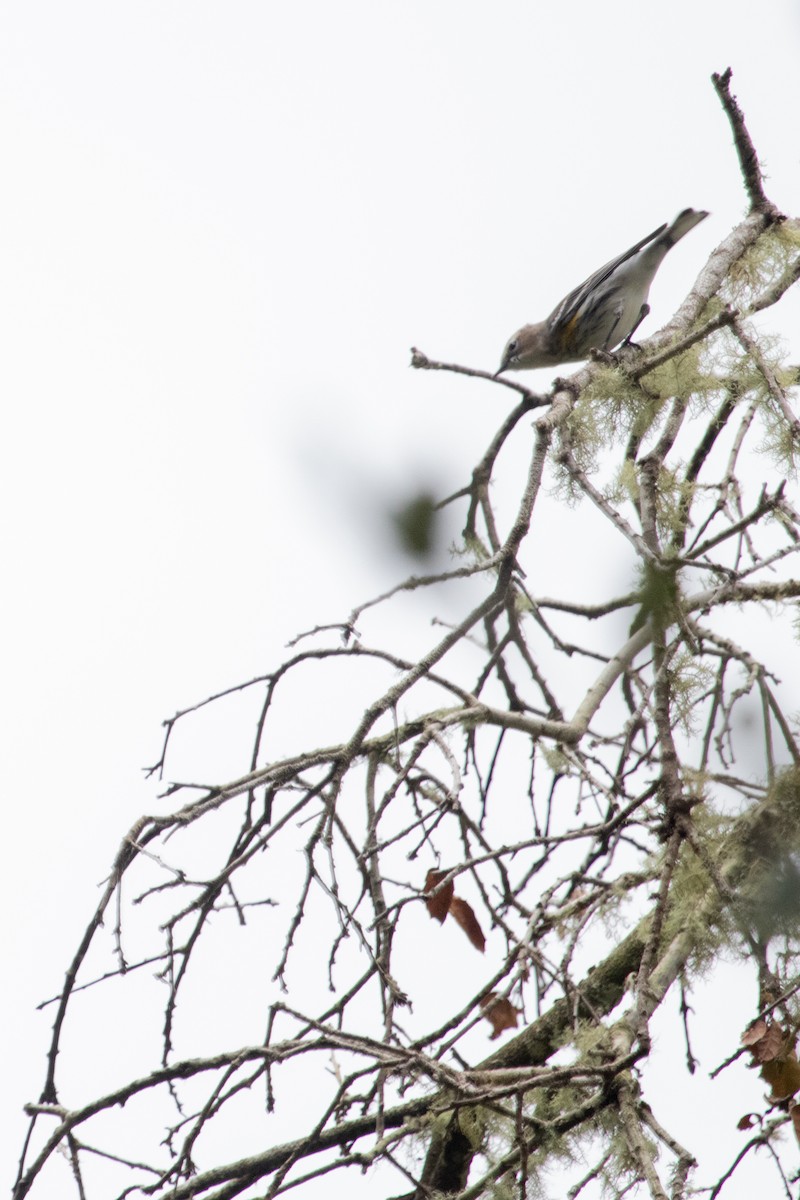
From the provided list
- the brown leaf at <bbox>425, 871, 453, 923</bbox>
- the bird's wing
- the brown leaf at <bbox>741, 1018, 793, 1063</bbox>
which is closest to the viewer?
the brown leaf at <bbox>741, 1018, 793, 1063</bbox>

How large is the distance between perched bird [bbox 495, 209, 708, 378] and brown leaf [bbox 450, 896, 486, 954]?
3177mm

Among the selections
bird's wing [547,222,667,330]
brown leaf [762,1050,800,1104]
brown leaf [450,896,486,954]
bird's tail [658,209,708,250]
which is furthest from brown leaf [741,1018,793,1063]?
bird's tail [658,209,708,250]

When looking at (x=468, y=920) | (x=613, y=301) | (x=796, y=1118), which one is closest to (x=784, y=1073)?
(x=796, y=1118)

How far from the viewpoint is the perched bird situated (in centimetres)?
608

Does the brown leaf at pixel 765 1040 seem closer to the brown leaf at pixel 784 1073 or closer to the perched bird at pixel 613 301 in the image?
the brown leaf at pixel 784 1073

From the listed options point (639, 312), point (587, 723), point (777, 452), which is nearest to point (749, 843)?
point (587, 723)

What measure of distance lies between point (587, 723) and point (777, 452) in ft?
2.77

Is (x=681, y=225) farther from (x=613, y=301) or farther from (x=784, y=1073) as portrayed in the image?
(x=784, y=1073)

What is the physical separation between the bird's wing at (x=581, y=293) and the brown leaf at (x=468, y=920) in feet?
10.5

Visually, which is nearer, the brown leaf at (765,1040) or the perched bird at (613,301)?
the brown leaf at (765,1040)

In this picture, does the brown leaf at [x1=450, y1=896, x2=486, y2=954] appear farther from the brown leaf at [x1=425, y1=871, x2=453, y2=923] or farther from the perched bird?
the perched bird

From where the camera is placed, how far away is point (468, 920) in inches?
130

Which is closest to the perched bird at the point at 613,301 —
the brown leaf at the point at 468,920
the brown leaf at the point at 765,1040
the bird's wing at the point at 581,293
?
the bird's wing at the point at 581,293

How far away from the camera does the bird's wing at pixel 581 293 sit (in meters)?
5.89
